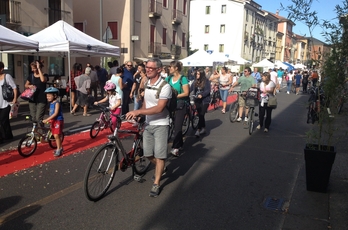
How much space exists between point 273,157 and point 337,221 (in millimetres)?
2911

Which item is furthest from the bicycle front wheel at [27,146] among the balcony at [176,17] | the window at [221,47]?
the window at [221,47]

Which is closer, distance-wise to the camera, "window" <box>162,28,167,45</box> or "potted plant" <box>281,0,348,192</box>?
"potted plant" <box>281,0,348,192</box>

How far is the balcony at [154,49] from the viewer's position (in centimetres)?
3048

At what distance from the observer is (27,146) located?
20.8 feet

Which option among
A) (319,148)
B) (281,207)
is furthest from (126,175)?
(319,148)

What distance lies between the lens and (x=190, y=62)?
20984mm

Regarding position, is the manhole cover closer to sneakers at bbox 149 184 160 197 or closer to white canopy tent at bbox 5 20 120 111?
sneakers at bbox 149 184 160 197

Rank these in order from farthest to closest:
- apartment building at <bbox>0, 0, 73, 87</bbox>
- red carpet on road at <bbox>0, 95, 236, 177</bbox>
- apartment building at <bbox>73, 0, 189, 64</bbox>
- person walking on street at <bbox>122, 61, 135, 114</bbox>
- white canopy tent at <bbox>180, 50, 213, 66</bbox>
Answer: apartment building at <bbox>73, 0, 189, 64</bbox>
white canopy tent at <bbox>180, 50, 213, 66</bbox>
apartment building at <bbox>0, 0, 73, 87</bbox>
person walking on street at <bbox>122, 61, 135, 114</bbox>
red carpet on road at <bbox>0, 95, 236, 177</bbox>

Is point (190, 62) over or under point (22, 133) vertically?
over

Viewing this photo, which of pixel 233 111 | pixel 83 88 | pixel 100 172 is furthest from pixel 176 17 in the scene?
pixel 100 172

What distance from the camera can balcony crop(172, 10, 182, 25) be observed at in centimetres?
3416

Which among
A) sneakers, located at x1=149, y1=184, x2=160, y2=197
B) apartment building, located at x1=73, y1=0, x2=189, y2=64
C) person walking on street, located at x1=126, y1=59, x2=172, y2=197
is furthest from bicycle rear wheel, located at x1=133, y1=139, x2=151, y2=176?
apartment building, located at x1=73, y1=0, x2=189, y2=64

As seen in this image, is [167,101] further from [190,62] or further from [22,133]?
[190,62]

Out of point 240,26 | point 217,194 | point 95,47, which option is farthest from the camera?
point 240,26
